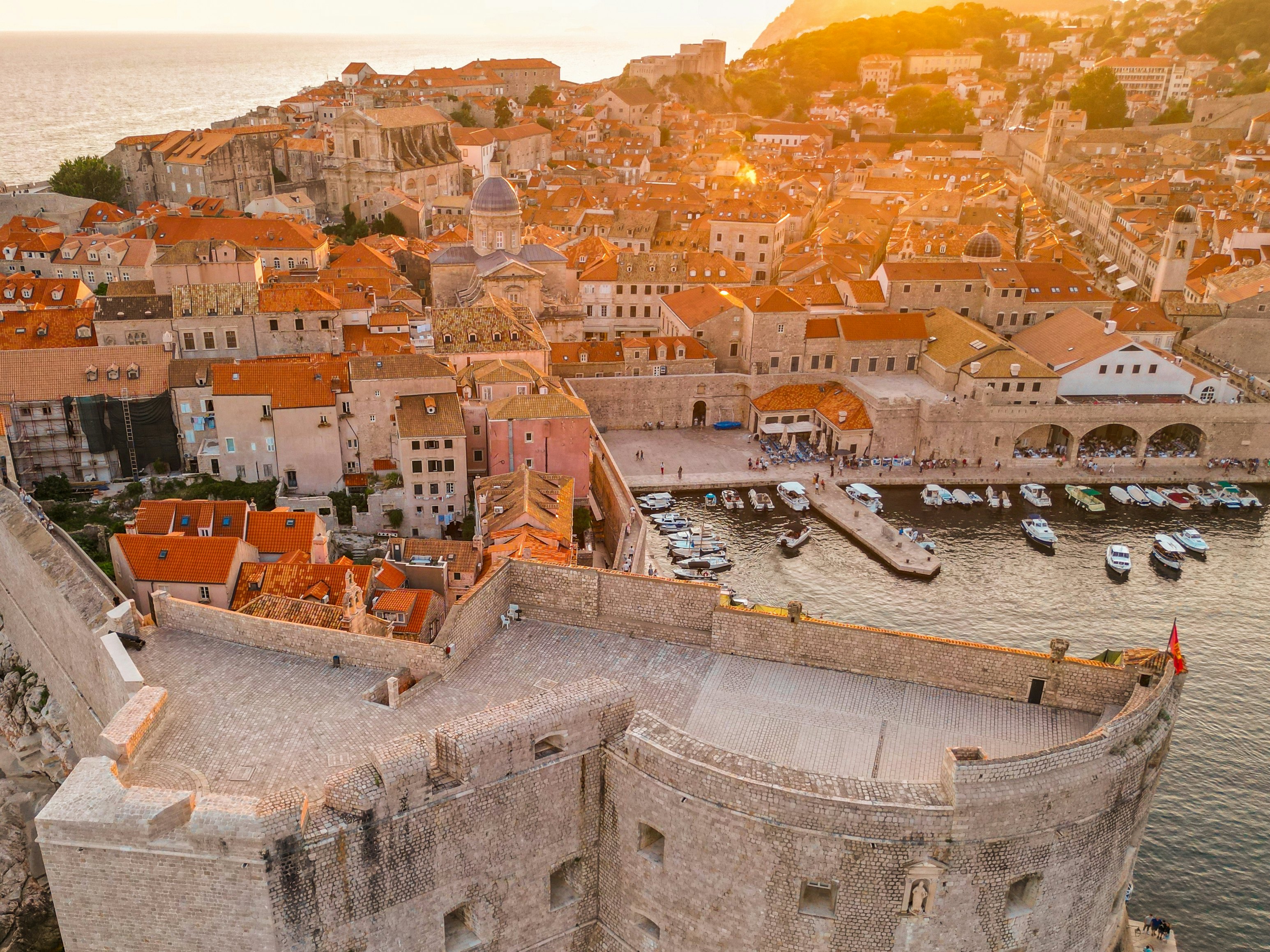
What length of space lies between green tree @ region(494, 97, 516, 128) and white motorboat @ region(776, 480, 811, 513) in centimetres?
8092

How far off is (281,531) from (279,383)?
406 inches

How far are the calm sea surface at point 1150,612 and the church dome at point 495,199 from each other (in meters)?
21.7

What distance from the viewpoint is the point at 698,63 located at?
146 metres

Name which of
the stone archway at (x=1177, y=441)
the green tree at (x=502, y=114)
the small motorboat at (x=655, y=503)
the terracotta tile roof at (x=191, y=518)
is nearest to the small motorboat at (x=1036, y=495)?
the stone archway at (x=1177, y=441)

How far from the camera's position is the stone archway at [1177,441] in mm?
52719

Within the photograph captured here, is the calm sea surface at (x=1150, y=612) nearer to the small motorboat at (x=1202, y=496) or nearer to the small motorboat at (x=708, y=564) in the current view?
the small motorboat at (x=708, y=564)

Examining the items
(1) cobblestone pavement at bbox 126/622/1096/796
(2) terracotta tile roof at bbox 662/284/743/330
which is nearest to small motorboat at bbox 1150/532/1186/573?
(2) terracotta tile roof at bbox 662/284/743/330

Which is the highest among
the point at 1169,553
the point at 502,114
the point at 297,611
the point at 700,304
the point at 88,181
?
the point at 502,114

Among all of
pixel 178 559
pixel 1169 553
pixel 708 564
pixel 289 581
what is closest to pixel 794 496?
pixel 708 564

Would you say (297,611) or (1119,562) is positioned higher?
(297,611)

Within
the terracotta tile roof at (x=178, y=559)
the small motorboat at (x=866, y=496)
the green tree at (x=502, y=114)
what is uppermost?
the green tree at (x=502, y=114)

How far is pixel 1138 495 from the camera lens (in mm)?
48750

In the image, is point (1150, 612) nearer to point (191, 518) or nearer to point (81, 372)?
point (191, 518)

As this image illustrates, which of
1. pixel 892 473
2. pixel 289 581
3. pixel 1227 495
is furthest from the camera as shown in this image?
pixel 892 473
